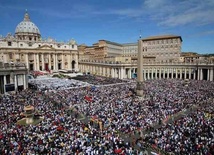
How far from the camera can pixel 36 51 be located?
82.5 m

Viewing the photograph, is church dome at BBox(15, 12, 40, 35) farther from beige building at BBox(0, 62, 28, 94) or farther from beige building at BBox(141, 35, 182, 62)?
beige building at BBox(0, 62, 28, 94)

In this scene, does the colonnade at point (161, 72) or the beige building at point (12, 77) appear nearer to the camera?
the beige building at point (12, 77)

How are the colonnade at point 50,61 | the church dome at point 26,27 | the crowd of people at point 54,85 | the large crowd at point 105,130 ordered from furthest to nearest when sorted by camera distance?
the church dome at point 26,27 → the colonnade at point 50,61 → the crowd of people at point 54,85 → the large crowd at point 105,130

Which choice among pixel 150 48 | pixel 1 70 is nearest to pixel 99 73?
pixel 150 48

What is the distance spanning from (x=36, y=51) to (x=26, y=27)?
32575mm

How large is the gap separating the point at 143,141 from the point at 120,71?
180ft

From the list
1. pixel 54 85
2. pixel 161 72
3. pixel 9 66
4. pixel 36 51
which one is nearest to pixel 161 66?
pixel 161 72

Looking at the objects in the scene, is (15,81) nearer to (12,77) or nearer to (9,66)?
(12,77)

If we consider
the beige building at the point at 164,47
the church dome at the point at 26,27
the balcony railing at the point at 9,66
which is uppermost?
the church dome at the point at 26,27

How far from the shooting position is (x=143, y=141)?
52.4 feet

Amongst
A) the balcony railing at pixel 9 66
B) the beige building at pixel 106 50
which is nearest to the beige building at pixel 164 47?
the beige building at pixel 106 50

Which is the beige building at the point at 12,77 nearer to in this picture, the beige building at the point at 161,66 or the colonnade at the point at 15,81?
the colonnade at the point at 15,81

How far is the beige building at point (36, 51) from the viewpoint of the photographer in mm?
74688

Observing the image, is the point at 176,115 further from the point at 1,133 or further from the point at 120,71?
the point at 120,71
